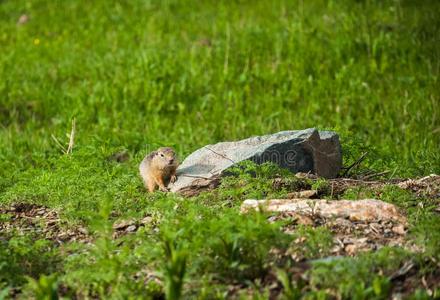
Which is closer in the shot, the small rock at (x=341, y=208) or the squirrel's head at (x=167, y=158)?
the small rock at (x=341, y=208)

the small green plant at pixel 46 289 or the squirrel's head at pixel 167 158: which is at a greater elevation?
the squirrel's head at pixel 167 158

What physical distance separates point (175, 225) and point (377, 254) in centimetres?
136

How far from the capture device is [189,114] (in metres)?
8.84

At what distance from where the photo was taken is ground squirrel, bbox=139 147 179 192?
17.7 ft

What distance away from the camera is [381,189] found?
4730mm

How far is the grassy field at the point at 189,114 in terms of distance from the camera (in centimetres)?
334

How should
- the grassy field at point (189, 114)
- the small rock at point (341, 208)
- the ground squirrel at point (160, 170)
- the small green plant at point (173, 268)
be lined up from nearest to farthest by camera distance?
the small green plant at point (173, 268) → the grassy field at point (189, 114) → the small rock at point (341, 208) → the ground squirrel at point (160, 170)

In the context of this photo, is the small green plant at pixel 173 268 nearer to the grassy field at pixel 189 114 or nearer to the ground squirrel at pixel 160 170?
the grassy field at pixel 189 114

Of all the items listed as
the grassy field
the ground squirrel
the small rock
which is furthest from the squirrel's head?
the small rock

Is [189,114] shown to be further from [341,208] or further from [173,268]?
[173,268]

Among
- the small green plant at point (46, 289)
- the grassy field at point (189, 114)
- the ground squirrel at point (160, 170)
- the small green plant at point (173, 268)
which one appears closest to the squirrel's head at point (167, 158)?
the ground squirrel at point (160, 170)

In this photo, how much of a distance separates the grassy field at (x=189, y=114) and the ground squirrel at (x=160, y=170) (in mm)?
138

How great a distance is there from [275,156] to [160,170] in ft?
3.96

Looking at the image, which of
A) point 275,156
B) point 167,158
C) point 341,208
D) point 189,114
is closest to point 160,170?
point 167,158
